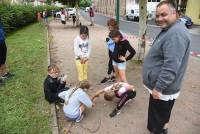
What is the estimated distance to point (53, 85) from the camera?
5.71 metres

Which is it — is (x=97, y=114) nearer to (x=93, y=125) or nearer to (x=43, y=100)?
(x=93, y=125)

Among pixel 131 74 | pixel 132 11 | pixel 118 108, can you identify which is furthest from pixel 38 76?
pixel 132 11

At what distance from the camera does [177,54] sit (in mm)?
3260

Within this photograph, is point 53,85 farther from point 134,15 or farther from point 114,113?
point 134,15

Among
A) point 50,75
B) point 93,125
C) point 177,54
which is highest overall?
point 177,54

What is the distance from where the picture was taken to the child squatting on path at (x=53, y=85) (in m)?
5.68

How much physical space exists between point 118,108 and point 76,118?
0.86 meters

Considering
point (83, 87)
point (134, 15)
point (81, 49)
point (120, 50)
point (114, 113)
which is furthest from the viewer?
point (134, 15)

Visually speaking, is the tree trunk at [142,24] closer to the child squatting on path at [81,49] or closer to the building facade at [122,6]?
the child squatting on path at [81,49]

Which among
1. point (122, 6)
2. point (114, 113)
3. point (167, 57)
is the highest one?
point (167, 57)

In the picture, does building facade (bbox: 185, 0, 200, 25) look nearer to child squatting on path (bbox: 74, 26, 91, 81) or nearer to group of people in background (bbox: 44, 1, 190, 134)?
child squatting on path (bbox: 74, 26, 91, 81)

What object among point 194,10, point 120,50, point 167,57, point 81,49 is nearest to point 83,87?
point 120,50

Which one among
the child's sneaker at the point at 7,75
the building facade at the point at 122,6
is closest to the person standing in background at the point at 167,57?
the child's sneaker at the point at 7,75

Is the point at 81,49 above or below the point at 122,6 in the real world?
below
